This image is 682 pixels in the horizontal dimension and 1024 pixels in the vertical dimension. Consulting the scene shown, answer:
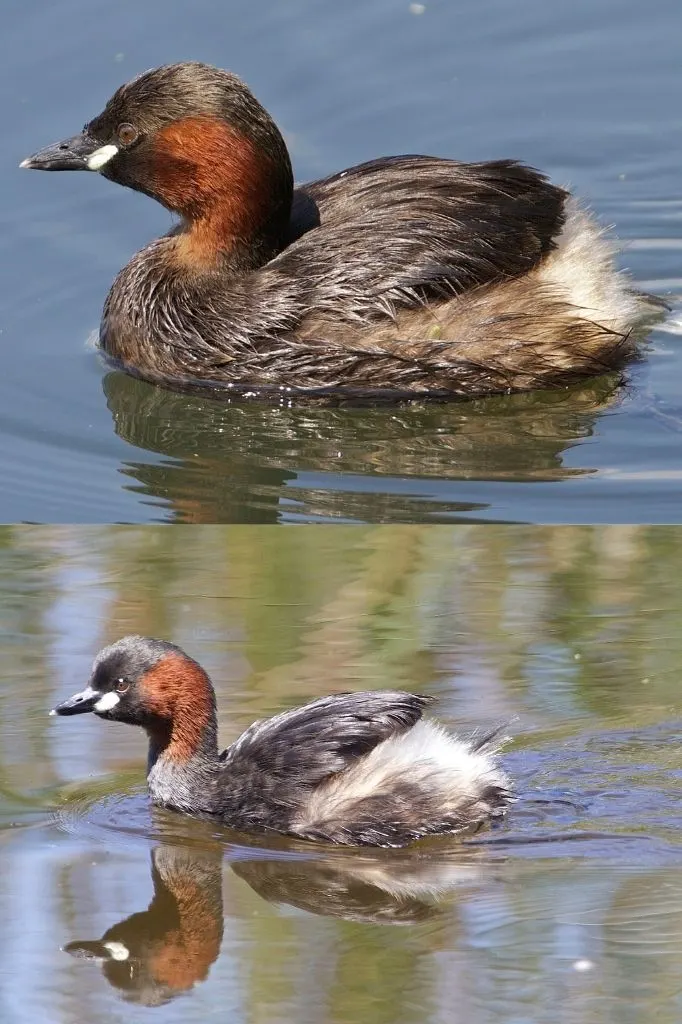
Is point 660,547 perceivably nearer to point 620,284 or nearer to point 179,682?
point 620,284

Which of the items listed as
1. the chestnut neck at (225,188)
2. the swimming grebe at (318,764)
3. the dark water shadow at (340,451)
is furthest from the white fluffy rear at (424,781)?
the chestnut neck at (225,188)

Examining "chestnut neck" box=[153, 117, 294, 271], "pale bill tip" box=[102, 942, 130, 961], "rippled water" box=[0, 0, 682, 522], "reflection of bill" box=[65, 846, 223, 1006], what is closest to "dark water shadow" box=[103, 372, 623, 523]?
"rippled water" box=[0, 0, 682, 522]

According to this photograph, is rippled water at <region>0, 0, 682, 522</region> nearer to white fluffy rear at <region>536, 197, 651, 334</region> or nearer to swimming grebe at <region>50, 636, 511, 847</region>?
white fluffy rear at <region>536, 197, 651, 334</region>

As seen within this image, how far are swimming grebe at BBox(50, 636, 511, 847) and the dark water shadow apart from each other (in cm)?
108

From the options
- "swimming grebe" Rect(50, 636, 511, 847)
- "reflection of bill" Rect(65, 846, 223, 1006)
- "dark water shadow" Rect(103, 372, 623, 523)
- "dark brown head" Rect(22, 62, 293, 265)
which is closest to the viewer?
"reflection of bill" Rect(65, 846, 223, 1006)

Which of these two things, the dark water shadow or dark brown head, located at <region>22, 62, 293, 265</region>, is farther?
dark brown head, located at <region>22, 62, 293, 265</region>

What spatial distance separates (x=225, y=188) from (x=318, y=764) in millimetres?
2984

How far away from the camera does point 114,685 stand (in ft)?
19.3

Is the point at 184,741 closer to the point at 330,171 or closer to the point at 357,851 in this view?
the point at 357,851

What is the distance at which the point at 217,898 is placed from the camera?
5090 mm

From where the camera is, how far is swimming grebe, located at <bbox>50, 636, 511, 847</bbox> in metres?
5.52

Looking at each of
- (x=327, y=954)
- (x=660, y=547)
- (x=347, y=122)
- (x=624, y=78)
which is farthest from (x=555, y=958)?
(x=624, y=78)

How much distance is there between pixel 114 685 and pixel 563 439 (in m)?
2.16

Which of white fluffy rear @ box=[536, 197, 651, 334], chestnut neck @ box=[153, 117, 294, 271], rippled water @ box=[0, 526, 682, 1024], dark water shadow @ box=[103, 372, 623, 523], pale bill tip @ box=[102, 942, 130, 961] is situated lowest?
pale bill tip @ box=[102, 942, 130, 961]
